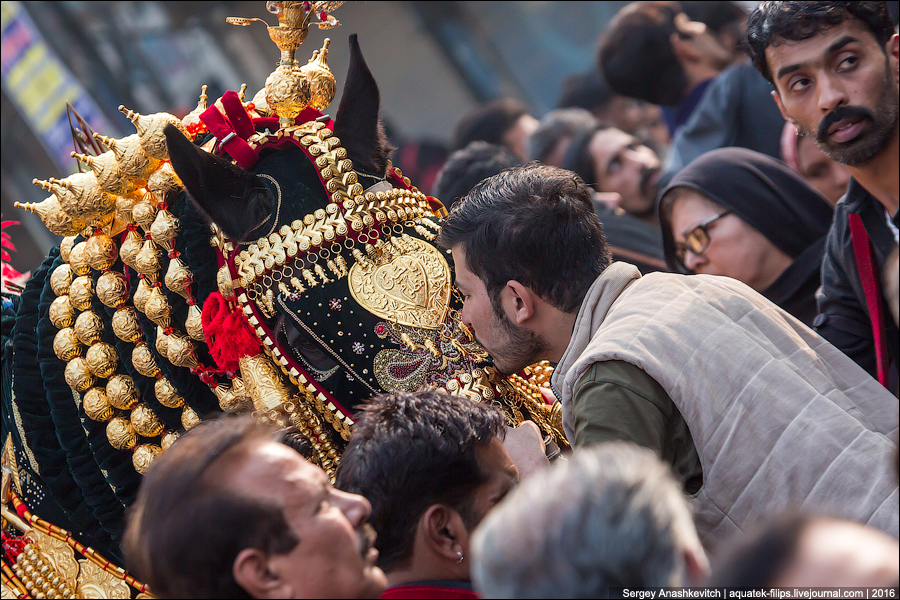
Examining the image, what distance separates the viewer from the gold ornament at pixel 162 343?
216 cm

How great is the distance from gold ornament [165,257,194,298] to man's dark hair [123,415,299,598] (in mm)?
958

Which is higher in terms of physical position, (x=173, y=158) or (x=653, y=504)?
(x=173, y=158)

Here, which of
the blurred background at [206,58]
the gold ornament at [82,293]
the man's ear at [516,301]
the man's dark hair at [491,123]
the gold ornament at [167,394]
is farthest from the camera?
the blurred background at [206,58]

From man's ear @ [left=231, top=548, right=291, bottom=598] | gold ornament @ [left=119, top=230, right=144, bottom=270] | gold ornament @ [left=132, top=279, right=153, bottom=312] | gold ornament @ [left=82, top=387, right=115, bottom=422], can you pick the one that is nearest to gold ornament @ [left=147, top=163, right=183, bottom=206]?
gold ornament @ [left=119, top=230, right=144, bottom=270]

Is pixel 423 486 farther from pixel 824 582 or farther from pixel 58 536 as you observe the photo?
pixel 58 536

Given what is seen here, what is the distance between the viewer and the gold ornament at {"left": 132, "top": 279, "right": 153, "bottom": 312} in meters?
2.17

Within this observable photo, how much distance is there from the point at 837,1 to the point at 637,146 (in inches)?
97.2

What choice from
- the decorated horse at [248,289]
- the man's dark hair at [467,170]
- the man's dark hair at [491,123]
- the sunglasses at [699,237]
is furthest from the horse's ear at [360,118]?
the man's dark hair at [491,123]

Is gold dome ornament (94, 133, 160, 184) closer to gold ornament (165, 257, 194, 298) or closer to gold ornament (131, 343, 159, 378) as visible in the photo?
gold ornament (165, 257, 194, 298)

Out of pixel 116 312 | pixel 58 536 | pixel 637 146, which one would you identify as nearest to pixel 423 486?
pixel 116 312

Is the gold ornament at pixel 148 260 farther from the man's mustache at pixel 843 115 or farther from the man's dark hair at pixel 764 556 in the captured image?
the man's mustache at pixel 843 115

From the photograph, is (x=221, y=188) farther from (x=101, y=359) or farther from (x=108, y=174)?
(x=101, y=359)

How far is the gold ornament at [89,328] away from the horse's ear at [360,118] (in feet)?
2.72

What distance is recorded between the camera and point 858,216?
105 inches
